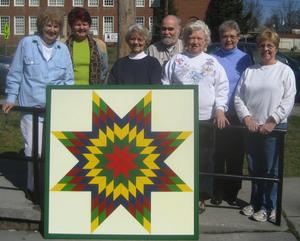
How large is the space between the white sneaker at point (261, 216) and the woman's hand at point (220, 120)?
832 millimetres

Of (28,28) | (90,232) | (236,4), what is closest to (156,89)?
(90,232)

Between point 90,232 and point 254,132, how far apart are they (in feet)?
5.12

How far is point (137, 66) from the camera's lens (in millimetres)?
5121

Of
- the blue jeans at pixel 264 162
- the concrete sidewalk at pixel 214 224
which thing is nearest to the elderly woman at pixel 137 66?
the blue jeans at pixel 264 162

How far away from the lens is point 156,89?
15.6 feet

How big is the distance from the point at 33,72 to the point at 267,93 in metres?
1.96

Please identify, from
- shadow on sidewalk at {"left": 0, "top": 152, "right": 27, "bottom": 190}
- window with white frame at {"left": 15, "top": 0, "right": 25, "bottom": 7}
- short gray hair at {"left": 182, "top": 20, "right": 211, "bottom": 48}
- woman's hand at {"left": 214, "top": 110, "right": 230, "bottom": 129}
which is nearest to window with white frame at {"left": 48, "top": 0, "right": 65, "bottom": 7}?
window with white frame at {"left": 15, "top": 0, "right": 25, "bottom": 7}

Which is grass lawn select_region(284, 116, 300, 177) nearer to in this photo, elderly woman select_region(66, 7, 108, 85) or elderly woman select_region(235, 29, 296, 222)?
elderly woman select_region(235, 29, 296, 222)

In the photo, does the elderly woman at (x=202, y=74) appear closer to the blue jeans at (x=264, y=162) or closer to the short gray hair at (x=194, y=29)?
the short gray hair at (x=194, y=29)

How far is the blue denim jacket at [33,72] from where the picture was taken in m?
5.09

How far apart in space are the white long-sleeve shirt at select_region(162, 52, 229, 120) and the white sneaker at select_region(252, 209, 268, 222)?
0.93 metres

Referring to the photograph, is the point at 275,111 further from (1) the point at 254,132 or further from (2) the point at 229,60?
(2) the point at 229,60

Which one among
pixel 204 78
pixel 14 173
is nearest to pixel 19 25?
pixel 14 173

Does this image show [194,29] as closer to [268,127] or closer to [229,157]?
[268,127]
